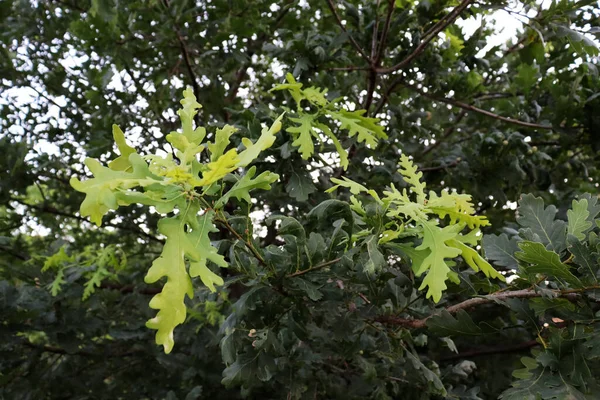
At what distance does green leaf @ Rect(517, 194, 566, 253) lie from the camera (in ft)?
4.15

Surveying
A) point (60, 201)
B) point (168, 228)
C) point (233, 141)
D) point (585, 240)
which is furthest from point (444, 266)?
point (60, 201)

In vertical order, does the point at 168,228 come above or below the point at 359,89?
below

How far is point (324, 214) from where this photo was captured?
1.27 meters

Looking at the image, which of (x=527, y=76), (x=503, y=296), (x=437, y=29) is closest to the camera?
(x=503, y=296)

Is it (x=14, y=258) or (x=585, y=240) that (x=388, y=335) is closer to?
(x=585, y=240)

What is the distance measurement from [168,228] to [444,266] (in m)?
0.57

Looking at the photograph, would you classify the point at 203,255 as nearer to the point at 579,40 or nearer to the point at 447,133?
the point at 579,40

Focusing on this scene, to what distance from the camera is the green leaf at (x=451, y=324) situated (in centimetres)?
124

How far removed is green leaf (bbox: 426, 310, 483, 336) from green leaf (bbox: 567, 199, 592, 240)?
0.34 meters

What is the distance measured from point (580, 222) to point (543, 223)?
0.09 m

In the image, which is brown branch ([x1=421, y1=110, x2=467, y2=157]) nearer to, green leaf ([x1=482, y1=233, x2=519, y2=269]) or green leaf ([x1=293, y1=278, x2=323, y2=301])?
green leaf ([x1=482, y1=233, x2=519, y2=269])

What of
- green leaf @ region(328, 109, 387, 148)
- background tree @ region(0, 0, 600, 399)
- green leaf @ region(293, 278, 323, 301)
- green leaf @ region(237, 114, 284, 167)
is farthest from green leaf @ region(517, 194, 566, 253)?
green leaf @ region(237, 114, 284, 167)

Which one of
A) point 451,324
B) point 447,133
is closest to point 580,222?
point 451,324

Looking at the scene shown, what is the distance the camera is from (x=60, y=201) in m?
3.01
